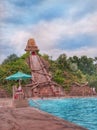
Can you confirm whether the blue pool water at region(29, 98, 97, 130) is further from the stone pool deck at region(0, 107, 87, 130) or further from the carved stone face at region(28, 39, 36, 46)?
the carved stone face at region(28, 39, 36, 46)

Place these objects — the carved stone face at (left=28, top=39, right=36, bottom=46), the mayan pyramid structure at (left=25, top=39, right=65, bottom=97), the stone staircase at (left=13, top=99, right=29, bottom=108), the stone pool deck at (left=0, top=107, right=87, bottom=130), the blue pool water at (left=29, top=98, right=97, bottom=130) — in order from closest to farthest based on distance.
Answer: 1. the stone pool deck at (left=0, top=107, right=87, bottom=130)
2. the blue pool water at (left=29, top=98, right=97, bottom=130)
3. the stone staircase at (left=13, top=99, right=29, bottom=108)
4. the mayan pyramid structure at (left=25, top=39, right=65, bottom=97)
5. the carved stone face at (left=28, top=39, right=36, bottom=46)

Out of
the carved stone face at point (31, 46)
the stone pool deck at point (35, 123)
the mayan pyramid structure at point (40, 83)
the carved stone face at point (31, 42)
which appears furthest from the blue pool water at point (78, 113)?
the carved stone face at point (31, 42)

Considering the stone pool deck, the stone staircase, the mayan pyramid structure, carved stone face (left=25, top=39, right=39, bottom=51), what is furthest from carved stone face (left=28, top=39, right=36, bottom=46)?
the stone pool deck

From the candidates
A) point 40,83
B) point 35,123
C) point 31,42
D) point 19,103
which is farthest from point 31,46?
point 35,123

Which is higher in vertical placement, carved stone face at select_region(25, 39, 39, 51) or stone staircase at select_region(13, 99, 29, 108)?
carved stone face at select_region(25, 39, 39, 51)

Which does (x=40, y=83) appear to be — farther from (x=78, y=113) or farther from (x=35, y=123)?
(x=35, y=123)

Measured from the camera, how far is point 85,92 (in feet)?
140

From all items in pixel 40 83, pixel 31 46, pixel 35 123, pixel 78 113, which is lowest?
pixel 78 113

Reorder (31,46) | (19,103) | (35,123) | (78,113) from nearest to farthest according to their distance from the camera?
(35,123)
(19,103)
(78,113)
(31,46)

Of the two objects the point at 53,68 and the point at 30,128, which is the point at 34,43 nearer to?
the point at 53,68

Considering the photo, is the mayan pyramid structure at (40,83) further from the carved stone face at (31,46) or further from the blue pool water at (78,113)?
the blue pool water at (78,113)

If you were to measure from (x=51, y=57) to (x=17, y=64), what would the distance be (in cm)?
933

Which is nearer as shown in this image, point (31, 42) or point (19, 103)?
point (19, 103)

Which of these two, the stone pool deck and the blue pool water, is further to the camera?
the blue pool water
